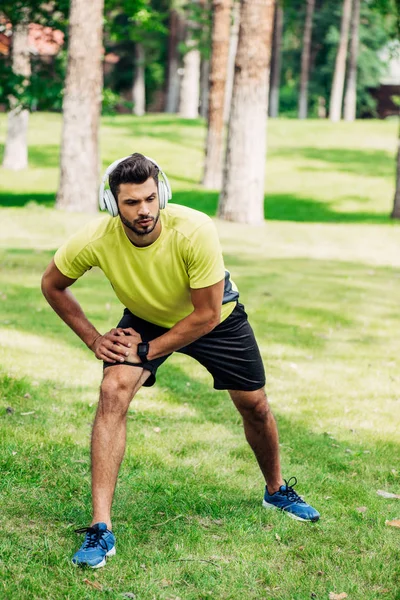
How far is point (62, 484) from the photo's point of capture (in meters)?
5.32

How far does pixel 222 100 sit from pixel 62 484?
19214 millimetres

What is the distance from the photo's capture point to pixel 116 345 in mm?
4457

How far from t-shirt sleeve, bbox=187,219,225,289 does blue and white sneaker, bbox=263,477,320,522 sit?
1.50m

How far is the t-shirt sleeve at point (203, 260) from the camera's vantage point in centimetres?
431

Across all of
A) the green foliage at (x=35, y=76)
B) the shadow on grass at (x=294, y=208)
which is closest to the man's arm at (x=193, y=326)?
the green foliage at (x=35, y=76)

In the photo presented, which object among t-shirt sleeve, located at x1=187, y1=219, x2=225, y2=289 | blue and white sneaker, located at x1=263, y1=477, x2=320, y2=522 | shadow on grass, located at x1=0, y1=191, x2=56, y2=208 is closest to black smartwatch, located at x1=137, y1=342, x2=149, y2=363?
t-shirt sleeve, located at x1=187, y1=219, x2=225, y2=289

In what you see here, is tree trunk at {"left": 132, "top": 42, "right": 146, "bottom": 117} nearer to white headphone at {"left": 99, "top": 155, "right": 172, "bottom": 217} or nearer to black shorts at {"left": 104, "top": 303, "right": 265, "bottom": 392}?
black shorts at {"left": 104, "top": 303, "right": 265, "bottom": 392}

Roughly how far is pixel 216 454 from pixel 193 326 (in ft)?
6.28

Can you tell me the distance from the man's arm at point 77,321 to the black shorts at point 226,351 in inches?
8.5

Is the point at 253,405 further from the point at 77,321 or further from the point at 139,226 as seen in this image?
the point at 139,226

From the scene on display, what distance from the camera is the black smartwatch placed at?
4445 millimetres

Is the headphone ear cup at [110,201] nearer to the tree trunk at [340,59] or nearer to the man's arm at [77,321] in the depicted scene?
the man's arm at [77,321]

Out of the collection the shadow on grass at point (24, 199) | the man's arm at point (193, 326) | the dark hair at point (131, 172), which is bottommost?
the shadow on grass at point (24, 199)

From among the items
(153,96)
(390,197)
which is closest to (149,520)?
(390,197)
